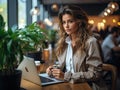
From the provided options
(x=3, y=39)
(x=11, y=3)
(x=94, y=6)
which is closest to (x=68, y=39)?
(x=3, y=39)

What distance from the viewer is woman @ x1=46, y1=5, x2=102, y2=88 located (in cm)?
203

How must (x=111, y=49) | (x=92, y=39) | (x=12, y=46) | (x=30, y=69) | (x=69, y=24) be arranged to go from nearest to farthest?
(x=12, y=46) < (x=30, y=69) < (x=92, y=39) < (x=69, y=24) < (x=111, y=49)

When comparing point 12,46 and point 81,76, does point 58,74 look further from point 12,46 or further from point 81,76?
point 12,46

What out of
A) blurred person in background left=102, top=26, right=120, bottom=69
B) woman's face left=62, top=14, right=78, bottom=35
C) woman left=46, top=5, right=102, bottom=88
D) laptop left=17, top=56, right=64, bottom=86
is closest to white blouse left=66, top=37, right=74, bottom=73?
woman left=46, top=5, right=102, bottom=88

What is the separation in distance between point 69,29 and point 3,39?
0.96 metres

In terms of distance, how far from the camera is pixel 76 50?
2.23 metres

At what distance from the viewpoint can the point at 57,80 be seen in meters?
2.01

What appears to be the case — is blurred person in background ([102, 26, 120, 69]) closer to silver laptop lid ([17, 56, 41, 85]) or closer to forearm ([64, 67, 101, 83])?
forearm ([64, 67, 101, 83])

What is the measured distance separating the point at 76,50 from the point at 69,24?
26cm

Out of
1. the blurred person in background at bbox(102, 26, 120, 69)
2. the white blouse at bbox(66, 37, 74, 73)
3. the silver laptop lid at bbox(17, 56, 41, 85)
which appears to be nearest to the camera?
the silver laptop lid at bbox(17, 56, 41, 85)

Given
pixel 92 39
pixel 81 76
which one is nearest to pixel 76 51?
pixel 92 39

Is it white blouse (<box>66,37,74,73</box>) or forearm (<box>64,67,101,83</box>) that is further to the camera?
white blouse (<box>66,37,74,73</box>)

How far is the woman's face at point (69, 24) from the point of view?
2270 mm

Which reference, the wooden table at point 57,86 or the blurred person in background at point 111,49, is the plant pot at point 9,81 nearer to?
the wooden table at point 57,86
